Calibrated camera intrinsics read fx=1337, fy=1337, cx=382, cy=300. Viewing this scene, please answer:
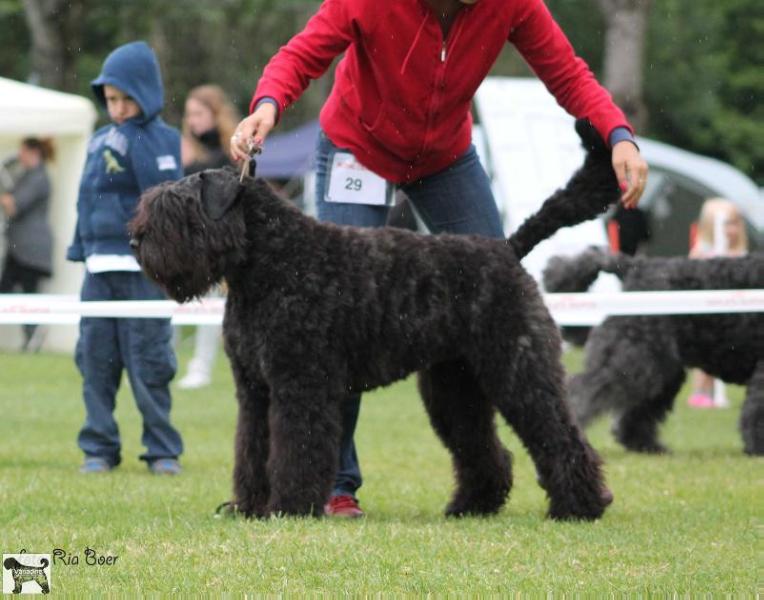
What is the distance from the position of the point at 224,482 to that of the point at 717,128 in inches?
1163

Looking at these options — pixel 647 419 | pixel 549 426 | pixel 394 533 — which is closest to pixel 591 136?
pixel 549 426

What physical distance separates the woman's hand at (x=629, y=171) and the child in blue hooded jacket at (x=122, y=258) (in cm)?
267

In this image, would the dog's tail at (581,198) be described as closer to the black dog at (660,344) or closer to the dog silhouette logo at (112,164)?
the dog silhouette logo at (112,164)

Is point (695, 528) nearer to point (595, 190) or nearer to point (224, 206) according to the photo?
point (595, 190)

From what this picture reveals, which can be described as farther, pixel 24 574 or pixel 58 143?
pixel 58 143

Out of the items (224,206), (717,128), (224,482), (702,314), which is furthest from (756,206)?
(717,128)

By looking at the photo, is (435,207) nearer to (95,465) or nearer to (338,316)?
(338,316)

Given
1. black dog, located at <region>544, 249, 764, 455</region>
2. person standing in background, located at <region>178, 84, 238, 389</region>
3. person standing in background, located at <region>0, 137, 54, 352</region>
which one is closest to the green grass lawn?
black dog, located at <region>544, 249, 764, 455</region>

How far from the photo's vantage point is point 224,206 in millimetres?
4895

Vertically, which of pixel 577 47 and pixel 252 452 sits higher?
pixel 577 47

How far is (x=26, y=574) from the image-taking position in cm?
382

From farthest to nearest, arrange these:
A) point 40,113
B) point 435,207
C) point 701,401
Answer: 1. point 40,113
2. point 701,401
3. point 435,207

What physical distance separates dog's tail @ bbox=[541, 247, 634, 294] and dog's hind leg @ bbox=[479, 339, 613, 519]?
304 centimetres

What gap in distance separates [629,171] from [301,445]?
1.57 m
